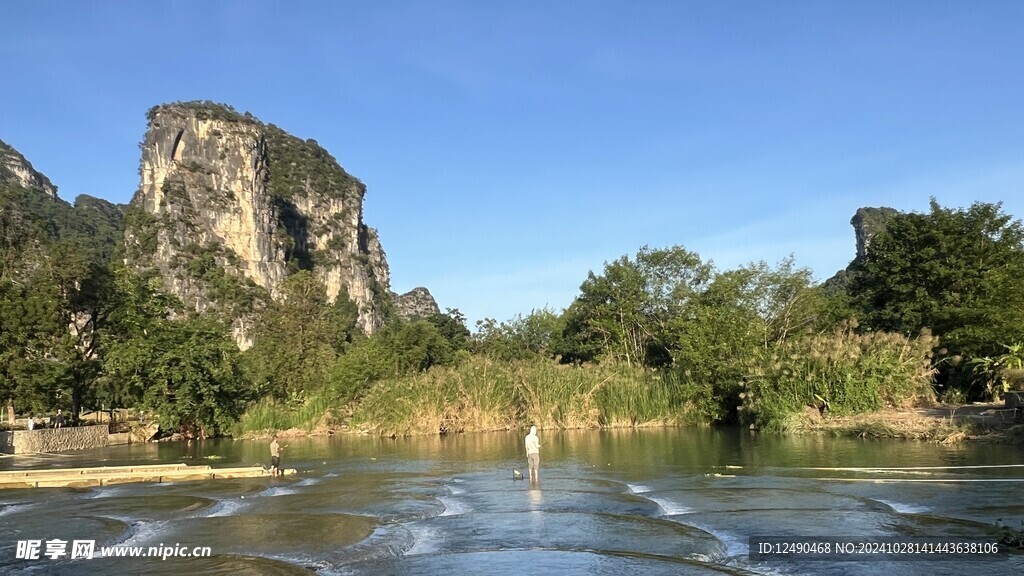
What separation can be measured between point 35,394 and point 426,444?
16148 millimetres

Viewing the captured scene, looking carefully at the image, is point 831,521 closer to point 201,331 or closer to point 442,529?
point 442,529

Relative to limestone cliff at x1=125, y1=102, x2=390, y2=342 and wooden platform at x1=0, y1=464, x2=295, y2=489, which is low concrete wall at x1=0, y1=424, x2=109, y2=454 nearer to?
wooden platform at x1=0, y1=464, x2=295, y2=489

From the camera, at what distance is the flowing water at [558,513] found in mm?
7965

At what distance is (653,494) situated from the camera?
1240 cm

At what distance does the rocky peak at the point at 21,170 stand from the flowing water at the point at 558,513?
145 m

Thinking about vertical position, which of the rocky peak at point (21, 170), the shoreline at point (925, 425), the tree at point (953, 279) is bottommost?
the shoreline at point (925, 425)

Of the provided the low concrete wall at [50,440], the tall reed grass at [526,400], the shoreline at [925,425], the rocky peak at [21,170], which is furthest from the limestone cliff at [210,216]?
the shoreline at [925,425]

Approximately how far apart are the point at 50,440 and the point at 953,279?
3443 cm

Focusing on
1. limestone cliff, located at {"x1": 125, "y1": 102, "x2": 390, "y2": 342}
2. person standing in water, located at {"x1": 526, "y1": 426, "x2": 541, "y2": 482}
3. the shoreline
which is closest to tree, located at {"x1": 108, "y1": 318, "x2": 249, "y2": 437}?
the shoreline

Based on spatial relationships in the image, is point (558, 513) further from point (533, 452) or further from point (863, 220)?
point (863, 220)

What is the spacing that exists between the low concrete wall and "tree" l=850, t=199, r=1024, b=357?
31.6 m

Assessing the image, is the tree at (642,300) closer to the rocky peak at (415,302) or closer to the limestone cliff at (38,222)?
the limestone cliff at (38,222)

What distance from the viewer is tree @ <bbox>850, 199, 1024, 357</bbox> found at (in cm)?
2755

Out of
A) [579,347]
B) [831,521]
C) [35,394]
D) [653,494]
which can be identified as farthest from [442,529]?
[579,347]
